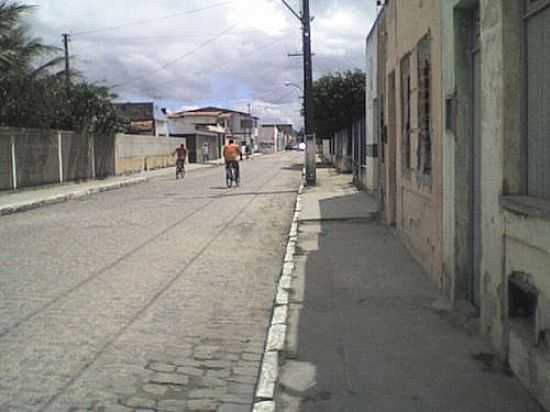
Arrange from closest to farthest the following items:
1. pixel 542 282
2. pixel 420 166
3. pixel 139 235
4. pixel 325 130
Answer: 1. pixel 542 282
2. pixel 420 166
3. pixel 139 235
4. pixel 325 130

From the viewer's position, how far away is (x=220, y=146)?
85.8 meters

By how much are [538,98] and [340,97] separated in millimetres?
39314

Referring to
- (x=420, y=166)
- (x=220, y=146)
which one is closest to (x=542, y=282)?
(x=420, y=166)

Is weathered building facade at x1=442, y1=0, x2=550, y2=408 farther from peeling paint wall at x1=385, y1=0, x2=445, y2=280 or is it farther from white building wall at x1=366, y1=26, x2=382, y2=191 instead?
white building wall at x1=366, y1=26, x2=382, y2=191

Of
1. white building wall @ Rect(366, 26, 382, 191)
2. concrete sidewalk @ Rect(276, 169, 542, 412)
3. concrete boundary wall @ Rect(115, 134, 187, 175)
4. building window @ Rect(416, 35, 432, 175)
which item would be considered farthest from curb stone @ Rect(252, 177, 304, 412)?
concrete boundary wall @ Rect(115, 134, 187, 175)

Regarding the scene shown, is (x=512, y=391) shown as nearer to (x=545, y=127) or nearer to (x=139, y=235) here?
(x=545, y=127)

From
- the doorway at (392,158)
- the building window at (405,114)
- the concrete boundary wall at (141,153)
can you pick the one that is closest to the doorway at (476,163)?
the building window at (405,114)

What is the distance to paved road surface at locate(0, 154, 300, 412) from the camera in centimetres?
529

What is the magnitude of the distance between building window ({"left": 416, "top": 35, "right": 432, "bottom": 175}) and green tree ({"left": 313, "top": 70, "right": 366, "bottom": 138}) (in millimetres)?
33368

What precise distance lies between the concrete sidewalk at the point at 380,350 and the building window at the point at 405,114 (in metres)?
1.73

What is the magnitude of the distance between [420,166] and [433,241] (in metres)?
1.63

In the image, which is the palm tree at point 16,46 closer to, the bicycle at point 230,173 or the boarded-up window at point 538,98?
the bicycle at point 230,173

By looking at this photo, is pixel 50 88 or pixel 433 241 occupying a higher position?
pixel 50 88

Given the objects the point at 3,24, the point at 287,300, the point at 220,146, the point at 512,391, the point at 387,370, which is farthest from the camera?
the point at 220,146
